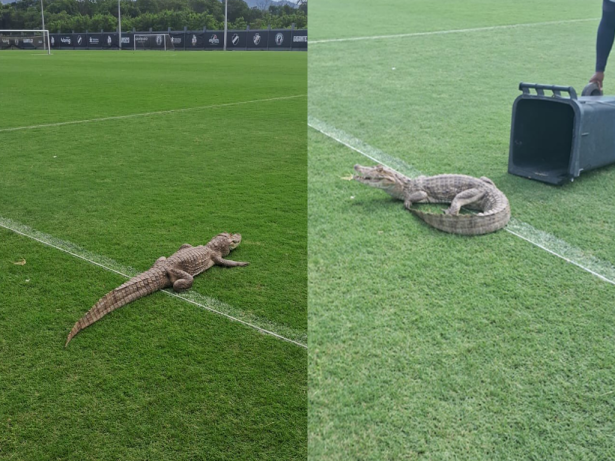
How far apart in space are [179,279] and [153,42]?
35562 mm

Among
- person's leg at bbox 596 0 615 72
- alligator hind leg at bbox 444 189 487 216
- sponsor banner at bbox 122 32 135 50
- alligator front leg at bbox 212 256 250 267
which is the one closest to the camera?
alligator front leg at bbox 212 256 250 267

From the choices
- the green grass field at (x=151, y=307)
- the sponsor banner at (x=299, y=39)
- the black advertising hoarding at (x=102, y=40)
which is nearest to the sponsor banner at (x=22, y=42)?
the black advertising hoarding at (x=102, y=40)

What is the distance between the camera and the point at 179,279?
2848 mm

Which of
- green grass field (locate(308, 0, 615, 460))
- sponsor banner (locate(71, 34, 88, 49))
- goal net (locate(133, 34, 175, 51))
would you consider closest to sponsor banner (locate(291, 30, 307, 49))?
goal net (locate(133, 34, 175, 51))

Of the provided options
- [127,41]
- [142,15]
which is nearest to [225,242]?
[127,41]

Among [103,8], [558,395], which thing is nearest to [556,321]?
[558,395]

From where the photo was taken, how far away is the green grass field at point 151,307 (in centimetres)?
192

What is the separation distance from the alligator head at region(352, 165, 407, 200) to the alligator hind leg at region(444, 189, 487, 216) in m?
0.36

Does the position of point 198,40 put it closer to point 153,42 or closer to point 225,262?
point 153,42

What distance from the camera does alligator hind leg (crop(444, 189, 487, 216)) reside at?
11.7 ft

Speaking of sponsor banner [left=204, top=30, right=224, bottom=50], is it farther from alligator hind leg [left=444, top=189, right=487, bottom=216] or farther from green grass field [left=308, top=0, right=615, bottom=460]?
alligator hind leg [left=444, top=189, right=487, bottom=216]

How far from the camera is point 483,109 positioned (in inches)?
239

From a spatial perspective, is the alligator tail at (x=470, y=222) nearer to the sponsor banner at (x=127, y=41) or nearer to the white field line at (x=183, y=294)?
the white field line at (x=183, y=294)

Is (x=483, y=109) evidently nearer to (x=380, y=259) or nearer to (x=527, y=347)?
(x=380, y=259)
